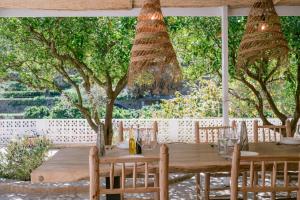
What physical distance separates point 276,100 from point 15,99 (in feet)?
22.8

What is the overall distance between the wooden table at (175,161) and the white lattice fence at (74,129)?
16.9 feet

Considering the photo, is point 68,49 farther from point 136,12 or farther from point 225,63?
point 225,63

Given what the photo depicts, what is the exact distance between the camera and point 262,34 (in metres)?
3.27

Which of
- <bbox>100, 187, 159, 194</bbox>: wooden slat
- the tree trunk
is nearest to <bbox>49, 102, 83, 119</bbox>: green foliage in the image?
the tree trunk

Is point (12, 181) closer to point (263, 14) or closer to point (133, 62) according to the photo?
point (133, 62)

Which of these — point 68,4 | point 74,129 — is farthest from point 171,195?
point 74,129

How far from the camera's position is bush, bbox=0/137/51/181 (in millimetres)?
6031

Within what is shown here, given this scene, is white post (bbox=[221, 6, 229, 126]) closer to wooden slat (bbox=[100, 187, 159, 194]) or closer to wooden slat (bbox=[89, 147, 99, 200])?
wooden slat (bbox=[100, 187, 159, 194])

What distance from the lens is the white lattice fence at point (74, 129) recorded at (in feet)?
29.4

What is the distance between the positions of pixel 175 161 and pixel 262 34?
115cm

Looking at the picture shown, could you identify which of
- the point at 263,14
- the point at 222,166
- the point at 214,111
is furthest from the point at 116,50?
the point at 222,166

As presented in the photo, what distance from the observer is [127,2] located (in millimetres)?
5141

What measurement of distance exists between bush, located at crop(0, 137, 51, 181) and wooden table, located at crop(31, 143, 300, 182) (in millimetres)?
2680

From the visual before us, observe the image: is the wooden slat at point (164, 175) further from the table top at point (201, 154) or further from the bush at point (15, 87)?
the bush at point (15, 87)
